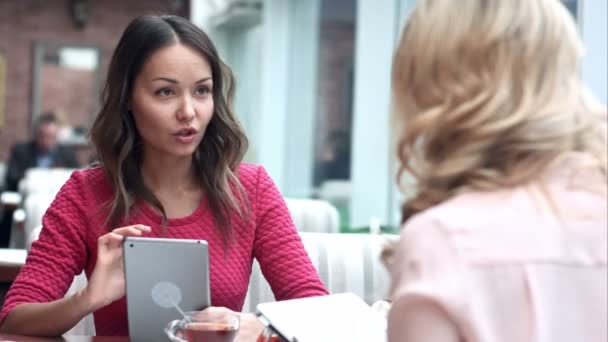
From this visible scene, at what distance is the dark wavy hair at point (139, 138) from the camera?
225 cm

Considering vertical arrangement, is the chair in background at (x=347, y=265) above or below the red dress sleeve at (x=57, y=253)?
below

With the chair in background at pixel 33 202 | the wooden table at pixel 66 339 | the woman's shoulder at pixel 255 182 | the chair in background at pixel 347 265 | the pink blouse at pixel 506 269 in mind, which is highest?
the pink blouse at pixel 506 269

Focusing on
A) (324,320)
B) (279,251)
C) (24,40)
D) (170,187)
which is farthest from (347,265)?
(24,40)

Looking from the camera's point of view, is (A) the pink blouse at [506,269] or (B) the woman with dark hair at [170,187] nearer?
(A) the pink blouse at [506,269]

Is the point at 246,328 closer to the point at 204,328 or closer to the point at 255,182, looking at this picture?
Result: the point at 204,328

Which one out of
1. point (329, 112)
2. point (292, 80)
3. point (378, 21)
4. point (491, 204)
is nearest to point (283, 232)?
point (491, 204)

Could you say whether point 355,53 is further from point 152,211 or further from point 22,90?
point 22,90

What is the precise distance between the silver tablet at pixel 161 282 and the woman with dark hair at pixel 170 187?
0.42 metres

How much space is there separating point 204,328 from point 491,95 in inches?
27.0

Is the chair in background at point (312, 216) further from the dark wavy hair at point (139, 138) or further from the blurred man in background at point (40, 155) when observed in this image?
the blurred man in background at point (40, 155)

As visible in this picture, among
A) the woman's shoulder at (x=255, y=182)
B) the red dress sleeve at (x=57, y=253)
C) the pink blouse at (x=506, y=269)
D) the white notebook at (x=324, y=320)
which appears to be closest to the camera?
the pink blouse at (x=506, y=269)

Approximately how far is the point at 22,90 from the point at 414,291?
1358cm

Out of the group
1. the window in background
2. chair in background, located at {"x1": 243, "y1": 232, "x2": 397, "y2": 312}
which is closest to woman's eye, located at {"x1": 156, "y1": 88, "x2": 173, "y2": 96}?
chair in background, located at {"x1": 243, "y1": 232, "x2": 397, "y2": 312}

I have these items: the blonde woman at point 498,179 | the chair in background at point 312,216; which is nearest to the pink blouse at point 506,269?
the blonde woman at point 498,179
